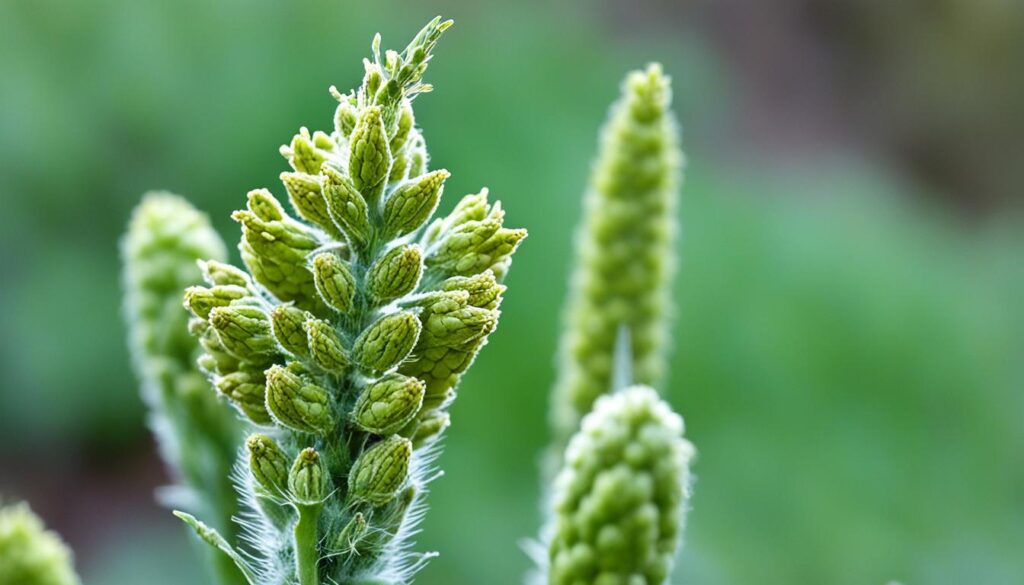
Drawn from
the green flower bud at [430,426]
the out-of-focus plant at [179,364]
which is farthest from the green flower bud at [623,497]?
the out-of-focus plant at [179,364]

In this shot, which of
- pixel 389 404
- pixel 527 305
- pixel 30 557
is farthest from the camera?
pixel 527 305

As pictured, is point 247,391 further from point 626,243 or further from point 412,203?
point 626,243

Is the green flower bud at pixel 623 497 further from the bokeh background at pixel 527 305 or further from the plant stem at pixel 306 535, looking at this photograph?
the bokeh background at pixel 527 305

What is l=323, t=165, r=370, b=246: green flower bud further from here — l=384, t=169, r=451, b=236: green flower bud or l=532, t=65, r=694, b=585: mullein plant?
l=532, t=65, r=694, b=585: mullein plant

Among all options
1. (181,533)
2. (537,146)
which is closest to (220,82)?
(537,146)

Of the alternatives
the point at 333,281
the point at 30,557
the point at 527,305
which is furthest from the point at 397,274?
the point at 527,305

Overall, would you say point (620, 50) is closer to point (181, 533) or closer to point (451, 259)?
point (181, 533)

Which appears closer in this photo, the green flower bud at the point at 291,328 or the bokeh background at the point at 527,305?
the green flower bud at the point at 291,328

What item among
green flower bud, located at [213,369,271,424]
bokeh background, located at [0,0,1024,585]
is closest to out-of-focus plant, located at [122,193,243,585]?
green flower bud, located at [213,369,271,424]
